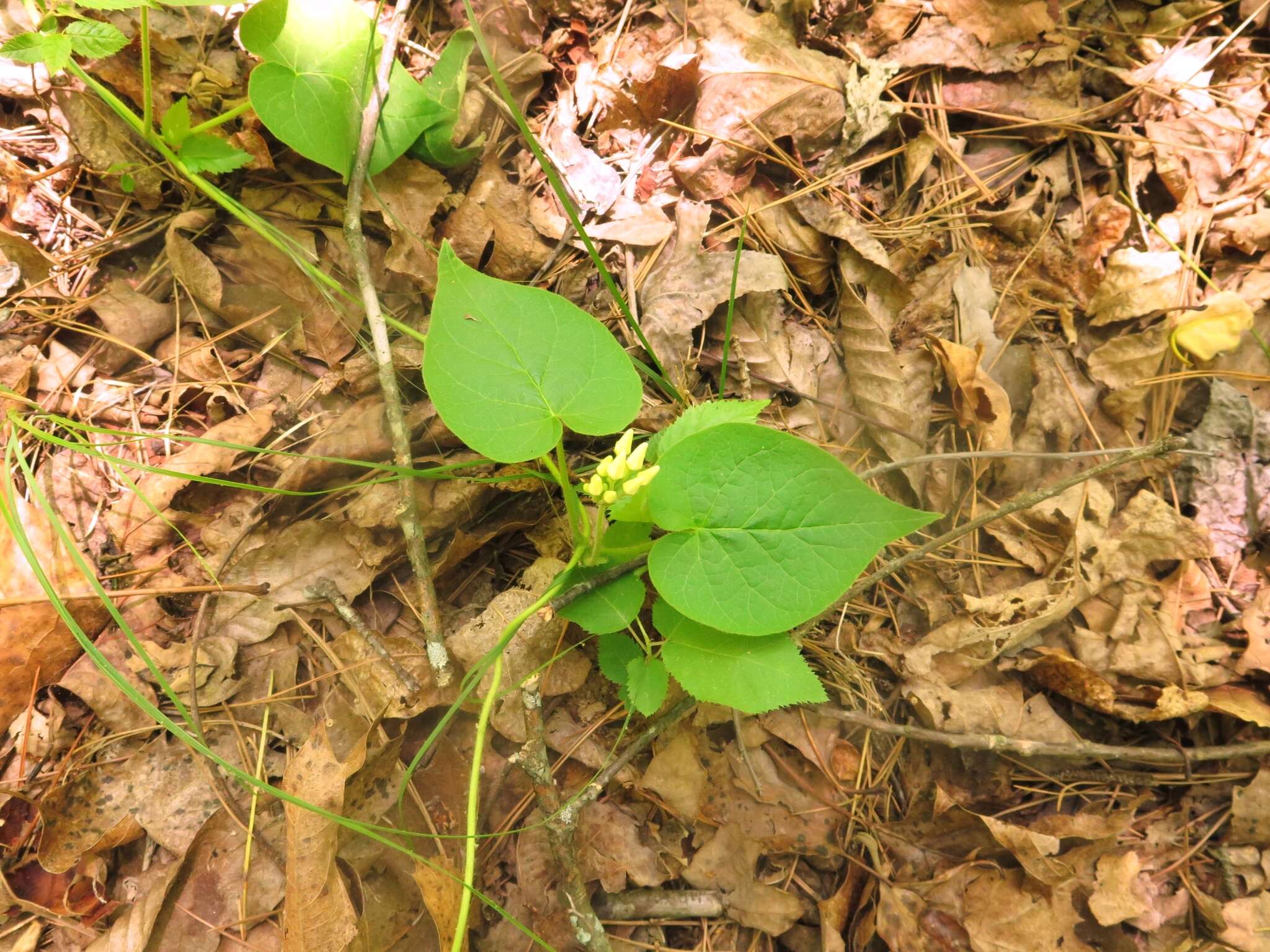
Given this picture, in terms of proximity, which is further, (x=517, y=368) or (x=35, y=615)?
(x=35, y=615)

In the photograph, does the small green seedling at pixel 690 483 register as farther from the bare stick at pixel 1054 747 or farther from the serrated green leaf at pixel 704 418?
the bare stick at pixel 1054 747

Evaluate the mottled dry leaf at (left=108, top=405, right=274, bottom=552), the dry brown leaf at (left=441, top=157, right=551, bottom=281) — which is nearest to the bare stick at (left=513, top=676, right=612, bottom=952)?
the mottled dry leaf at (left=108, top=405, right=274, bottom=552)

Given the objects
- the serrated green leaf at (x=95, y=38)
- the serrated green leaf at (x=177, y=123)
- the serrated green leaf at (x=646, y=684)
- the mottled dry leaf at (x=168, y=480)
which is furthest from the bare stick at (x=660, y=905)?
the serrated green leaf at (x=95, y=38)

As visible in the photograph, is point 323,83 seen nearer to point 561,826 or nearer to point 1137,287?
point 561,826

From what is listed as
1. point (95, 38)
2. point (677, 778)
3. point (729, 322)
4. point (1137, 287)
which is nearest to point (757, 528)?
point (729, 322)

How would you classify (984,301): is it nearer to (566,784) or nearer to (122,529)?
(566,784)

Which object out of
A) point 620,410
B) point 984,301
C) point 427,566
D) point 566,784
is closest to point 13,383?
point 427,566

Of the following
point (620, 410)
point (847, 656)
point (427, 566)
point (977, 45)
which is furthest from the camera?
point (977, 45)
